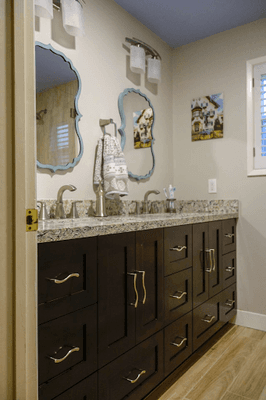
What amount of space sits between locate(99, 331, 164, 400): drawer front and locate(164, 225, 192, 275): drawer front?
340 mm

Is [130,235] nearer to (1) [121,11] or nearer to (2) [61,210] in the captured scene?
(2) [61,210]

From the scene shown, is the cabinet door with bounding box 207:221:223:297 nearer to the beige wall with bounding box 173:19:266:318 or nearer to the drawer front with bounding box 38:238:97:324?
the beige wall with bounding box 173:19:266:318

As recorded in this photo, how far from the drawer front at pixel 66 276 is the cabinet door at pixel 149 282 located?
0.97ft

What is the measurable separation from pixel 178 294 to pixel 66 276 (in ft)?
2.71

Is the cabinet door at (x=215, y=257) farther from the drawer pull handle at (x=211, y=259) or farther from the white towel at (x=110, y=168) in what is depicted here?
the white towel at (x=110, y=168)

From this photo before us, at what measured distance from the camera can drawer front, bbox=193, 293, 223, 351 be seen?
5.91 feet

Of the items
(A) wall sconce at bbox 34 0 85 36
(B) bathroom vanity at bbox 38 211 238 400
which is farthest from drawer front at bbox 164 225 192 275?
(A) wall sconce at bbox 34 0 85 36

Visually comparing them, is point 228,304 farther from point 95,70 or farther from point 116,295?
point 95,70

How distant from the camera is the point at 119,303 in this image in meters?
1.20

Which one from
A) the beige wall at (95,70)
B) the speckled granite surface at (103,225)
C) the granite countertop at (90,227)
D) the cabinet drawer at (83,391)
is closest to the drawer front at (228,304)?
the speckled granite surface at (103,225)

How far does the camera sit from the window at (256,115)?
2.41m

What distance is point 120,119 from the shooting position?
2195 mm

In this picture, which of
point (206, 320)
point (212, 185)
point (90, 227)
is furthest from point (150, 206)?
point (90, 227)

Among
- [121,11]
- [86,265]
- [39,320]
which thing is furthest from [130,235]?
[121,11]
